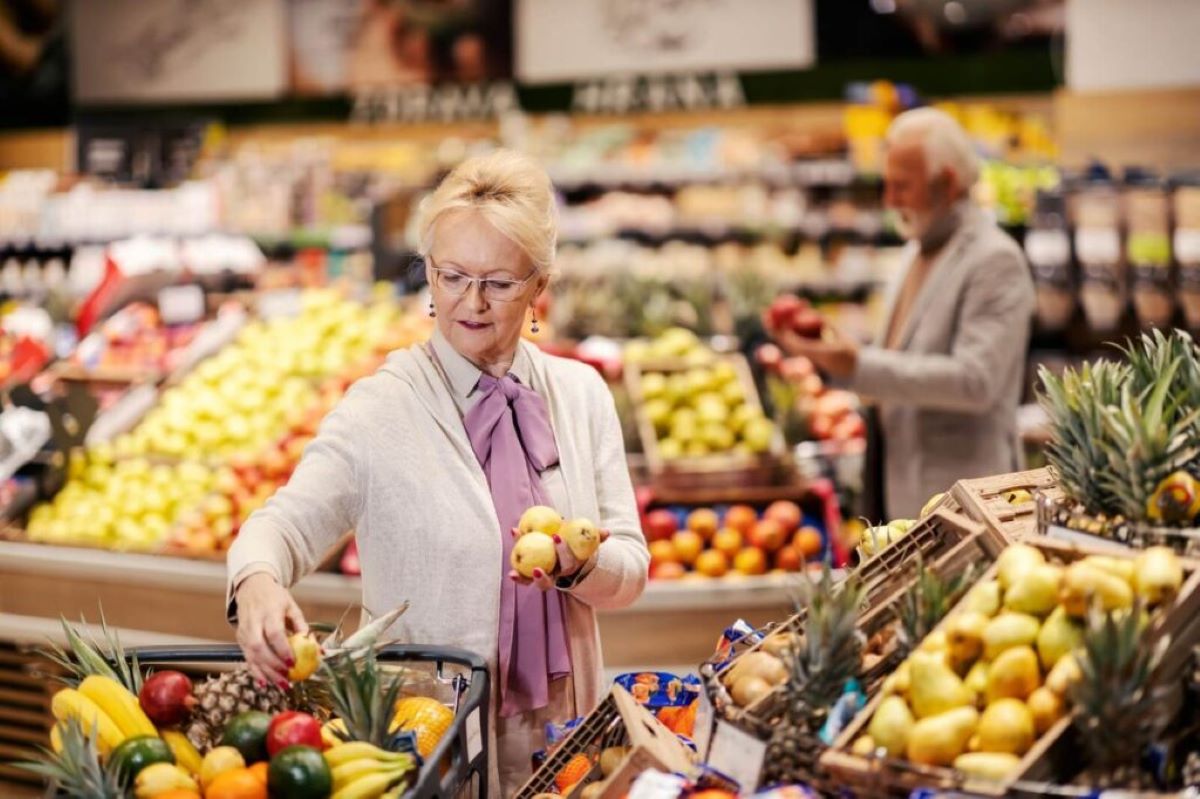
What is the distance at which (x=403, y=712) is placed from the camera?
1.99 m

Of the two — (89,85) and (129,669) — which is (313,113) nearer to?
(89,85)

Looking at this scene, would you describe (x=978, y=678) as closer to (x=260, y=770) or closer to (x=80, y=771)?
(x=260, y=770)

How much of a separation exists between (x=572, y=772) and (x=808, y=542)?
6.99 feet

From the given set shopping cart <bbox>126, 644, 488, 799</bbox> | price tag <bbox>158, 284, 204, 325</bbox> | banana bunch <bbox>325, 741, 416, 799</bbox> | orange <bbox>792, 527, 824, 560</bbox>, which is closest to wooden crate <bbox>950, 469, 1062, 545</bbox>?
shopping cart <bbox>126, 644, 488, 799</bbox>

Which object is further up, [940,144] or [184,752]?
[940,144]

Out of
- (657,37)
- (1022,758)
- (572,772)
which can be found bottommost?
(572,772)

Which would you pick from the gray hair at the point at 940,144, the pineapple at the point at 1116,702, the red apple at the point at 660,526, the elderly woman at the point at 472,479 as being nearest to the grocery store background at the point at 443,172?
the red apple at the point at 660,526

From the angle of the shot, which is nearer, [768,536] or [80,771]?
[80,771]

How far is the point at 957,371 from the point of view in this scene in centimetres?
370

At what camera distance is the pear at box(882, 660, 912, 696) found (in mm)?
1628

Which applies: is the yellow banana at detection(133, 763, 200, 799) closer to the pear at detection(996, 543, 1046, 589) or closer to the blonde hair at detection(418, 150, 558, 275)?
the blonde hair at detection(418, 150, 558, 275)

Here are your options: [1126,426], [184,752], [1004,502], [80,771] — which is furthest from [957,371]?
[80,771]

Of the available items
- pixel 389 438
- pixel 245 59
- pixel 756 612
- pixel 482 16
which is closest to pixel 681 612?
pixel 756 612

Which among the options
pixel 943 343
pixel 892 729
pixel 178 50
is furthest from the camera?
pixel 178 50
